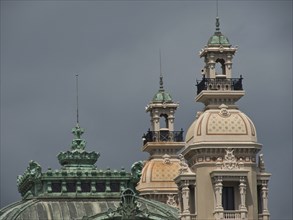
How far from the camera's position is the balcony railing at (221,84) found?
120m

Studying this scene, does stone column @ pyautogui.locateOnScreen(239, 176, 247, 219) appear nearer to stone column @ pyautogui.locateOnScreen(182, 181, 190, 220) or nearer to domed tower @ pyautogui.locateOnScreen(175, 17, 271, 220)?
domed tower @ pyautogui.locateOnScreen(175, 17, 271, 220)

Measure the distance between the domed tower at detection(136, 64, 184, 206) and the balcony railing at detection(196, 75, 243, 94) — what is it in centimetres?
1289

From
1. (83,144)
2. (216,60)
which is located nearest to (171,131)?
(216,60)

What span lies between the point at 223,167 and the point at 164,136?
26.3 meters

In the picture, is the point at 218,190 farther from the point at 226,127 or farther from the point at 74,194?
the point at 74,194

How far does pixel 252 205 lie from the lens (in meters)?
117

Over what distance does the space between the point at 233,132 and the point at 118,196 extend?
3833 centimetres

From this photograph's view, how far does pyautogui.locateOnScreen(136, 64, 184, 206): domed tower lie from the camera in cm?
13475

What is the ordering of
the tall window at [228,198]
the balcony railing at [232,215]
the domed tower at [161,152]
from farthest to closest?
the domed tower at [161,152]
the tall window at [228,198]
the balcony railing at [232,215]

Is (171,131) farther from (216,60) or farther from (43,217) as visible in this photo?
(43,217)

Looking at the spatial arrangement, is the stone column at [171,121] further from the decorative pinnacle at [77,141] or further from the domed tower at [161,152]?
the decorative pinnacle at [77,141]

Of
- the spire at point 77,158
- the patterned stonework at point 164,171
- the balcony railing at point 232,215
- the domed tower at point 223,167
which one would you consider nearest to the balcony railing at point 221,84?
the domed tower at point 223,167

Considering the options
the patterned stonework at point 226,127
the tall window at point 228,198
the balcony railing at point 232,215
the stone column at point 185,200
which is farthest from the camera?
the patterned stonework at point 226,127

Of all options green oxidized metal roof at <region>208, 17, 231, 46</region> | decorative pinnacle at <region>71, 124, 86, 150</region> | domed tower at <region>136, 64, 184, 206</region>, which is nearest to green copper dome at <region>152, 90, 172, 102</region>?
domed tower at <region>136, 64, 184, 206</region>
